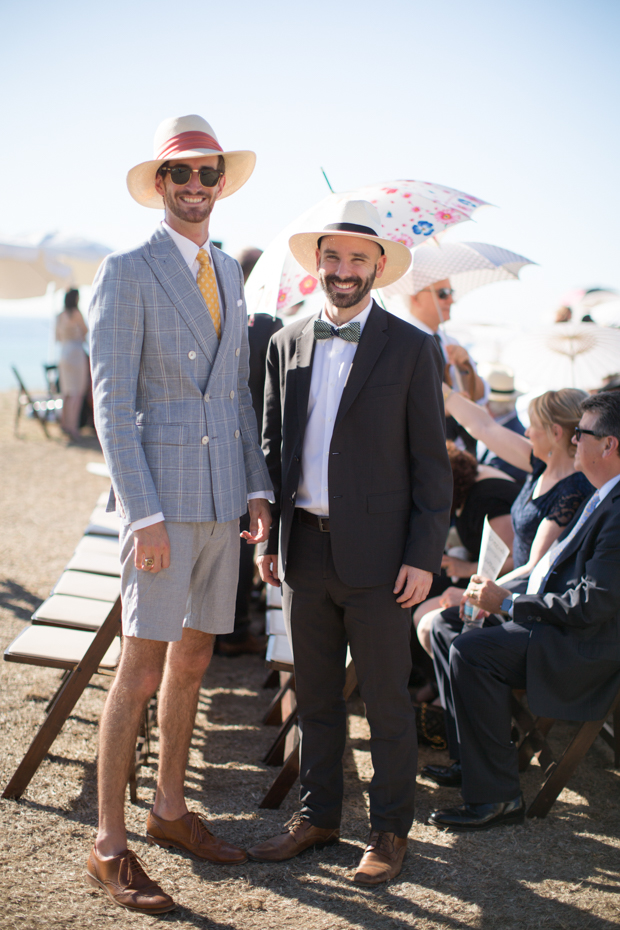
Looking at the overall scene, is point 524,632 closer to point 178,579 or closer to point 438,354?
point 438,354

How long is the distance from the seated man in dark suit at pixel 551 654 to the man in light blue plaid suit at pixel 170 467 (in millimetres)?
1023

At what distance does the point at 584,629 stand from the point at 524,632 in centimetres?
24

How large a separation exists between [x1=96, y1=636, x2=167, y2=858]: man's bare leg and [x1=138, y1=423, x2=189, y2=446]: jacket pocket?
0.66 meters

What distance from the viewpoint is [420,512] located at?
2.44 m

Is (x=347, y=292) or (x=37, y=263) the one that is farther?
(x=37, y=263)

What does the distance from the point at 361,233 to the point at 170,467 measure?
1.01m

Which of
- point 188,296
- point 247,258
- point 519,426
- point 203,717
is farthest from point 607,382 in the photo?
point 188,296

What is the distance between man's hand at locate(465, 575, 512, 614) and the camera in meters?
3.09

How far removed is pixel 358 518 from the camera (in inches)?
96.0

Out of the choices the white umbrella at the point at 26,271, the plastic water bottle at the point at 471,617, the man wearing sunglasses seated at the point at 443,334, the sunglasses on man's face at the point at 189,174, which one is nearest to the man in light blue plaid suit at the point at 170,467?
the sunglasses on man's face at the point at 189,174

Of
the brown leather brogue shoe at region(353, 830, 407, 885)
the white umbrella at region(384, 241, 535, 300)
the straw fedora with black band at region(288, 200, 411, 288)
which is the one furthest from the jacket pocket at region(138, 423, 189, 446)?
the white umbrella at region(384, 241, 535, 300)

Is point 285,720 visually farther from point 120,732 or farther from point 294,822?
point 120,732

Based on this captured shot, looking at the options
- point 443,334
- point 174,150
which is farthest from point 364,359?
point 443,334

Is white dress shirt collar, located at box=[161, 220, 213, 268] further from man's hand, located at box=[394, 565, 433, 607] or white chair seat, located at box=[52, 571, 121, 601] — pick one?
white chair seat, located at box=[52, 571, 121, 601]
